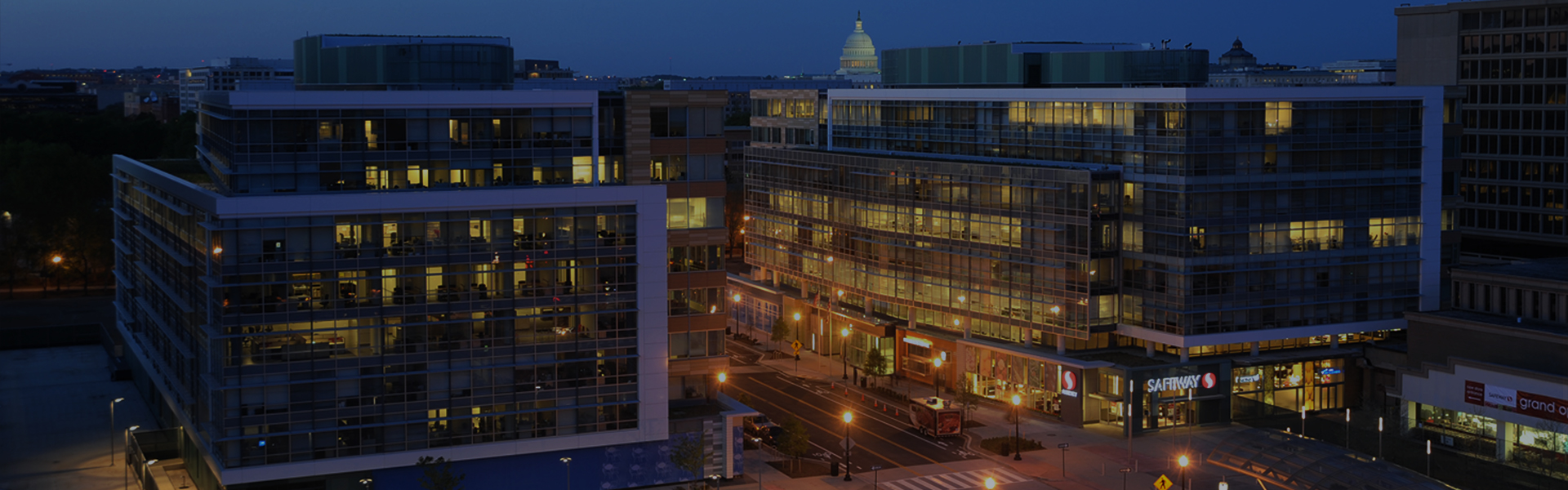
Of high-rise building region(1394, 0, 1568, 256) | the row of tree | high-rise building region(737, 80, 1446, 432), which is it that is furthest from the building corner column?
the row of tree

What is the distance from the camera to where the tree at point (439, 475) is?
2729 inches

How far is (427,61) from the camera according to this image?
80.4 meters

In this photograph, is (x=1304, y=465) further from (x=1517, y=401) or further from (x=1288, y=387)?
(x=1288, y=387)

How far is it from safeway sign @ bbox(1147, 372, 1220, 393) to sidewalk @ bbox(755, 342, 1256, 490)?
2.67m

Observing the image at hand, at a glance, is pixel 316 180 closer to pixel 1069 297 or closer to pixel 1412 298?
pixel 1069 297

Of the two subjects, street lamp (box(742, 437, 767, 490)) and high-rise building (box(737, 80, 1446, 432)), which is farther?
high-rise building (box(737, 80, 1446, 432))

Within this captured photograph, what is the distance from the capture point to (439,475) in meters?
70.8

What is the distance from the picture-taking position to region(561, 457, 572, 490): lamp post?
74438 millimetres

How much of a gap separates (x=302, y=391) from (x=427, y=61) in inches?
784

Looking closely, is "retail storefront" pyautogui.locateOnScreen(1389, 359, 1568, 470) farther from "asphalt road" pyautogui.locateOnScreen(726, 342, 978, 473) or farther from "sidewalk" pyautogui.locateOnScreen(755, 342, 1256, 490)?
"asphalt road" pyautogui.locateOnScreen(726, 342, 978, 473)

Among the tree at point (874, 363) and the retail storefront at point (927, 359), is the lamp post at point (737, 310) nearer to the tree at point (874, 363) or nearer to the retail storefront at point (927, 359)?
the retail storefront at point (927, 359)

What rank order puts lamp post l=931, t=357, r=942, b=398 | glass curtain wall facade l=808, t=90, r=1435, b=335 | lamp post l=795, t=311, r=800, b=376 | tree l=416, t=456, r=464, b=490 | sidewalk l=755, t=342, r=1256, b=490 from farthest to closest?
lamp post l=795, t=311, r=800, b=376, lamp post l=931, t=357, r=942, b=398, glass curtain wall facade l=808, t=90, r=1435, b=335, sidewalk l=755, t=342, r=1256, b=490, tree l=416, t=456, r=464, b=490

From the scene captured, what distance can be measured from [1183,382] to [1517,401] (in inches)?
742

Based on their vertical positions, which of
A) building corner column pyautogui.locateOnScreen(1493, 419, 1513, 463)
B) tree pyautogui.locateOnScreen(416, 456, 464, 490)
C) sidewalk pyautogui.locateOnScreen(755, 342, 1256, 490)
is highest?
tree pyautogui.locateOnScreen(416, 456, 464, 490)
